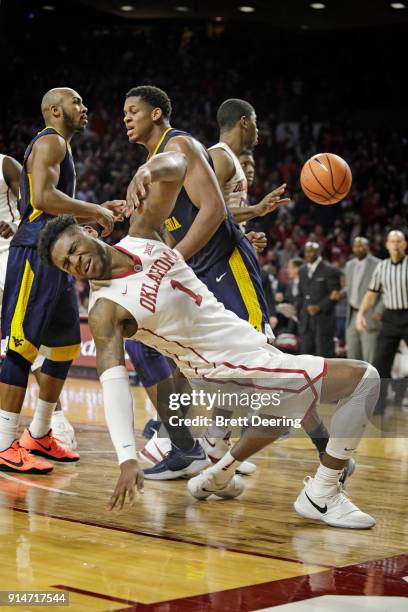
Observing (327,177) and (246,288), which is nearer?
(246,288)

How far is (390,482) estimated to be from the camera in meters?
5.65

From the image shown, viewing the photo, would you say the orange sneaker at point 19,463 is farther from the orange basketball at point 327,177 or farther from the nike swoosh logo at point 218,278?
the orange basketball at point 327,177

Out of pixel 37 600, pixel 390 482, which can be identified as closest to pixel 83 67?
pixel 390 482

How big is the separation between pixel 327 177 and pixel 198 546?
3191mm

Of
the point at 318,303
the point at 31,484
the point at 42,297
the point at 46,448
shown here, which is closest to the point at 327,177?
the point at 42,297

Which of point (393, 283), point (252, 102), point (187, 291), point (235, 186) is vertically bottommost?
point (187, 291)

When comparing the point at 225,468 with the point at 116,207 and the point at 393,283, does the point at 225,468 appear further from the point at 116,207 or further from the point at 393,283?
the point at 393,283

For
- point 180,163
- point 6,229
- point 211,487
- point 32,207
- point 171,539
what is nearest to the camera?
point 171,539

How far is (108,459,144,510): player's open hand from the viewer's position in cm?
349

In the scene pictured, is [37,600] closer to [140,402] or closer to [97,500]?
[97,500]

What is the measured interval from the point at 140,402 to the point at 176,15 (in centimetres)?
1360

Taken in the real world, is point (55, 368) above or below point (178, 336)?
below

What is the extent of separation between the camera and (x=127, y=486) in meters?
3.52

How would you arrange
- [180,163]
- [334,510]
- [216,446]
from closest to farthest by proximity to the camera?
[180,163]
[334,510]
[216,446]
